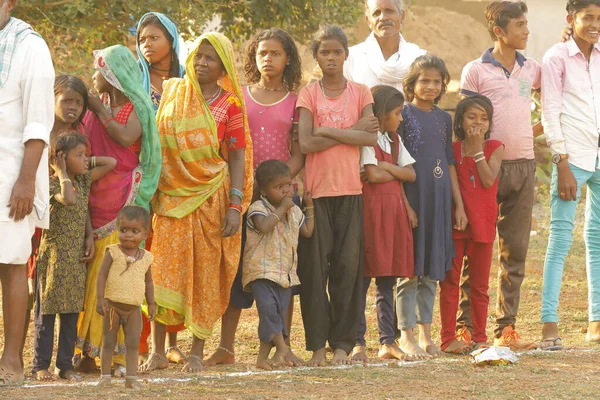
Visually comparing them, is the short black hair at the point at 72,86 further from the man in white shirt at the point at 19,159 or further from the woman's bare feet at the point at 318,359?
the woman's bare feet at the point at 318,359

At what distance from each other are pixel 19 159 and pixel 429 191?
264 cm

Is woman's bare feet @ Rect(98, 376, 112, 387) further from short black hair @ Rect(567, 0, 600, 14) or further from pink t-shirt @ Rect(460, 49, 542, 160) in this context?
short black hair @ Rect(567, 0, 600, 14)

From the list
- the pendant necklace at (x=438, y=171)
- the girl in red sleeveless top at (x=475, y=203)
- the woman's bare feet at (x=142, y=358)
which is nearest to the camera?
the woman's bare feet at (x=142, y=358)

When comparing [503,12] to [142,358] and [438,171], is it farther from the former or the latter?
[142,358]

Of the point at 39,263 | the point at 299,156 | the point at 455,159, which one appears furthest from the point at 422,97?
the point at 39,263

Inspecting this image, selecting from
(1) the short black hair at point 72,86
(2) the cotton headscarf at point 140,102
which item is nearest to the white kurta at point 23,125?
(1) the short black hair at point 72,86

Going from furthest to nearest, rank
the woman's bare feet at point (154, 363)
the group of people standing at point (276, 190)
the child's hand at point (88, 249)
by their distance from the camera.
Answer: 1. the woman's bare feet at point (154, 363)
2. the child's hand at point (88, 249)
3. the group of people standing at point (276, 190)

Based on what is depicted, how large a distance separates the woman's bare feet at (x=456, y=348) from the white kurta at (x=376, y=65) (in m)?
1.73

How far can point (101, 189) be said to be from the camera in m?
5.93

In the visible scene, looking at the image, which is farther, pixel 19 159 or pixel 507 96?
pixel 507 96

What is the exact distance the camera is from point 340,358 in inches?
255

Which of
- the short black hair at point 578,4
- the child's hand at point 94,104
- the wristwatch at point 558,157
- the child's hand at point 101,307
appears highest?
the short black hair at point 578,4

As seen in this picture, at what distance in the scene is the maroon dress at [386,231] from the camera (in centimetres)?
663

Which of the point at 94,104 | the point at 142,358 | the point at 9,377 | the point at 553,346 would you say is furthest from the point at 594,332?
the point at 9,377
